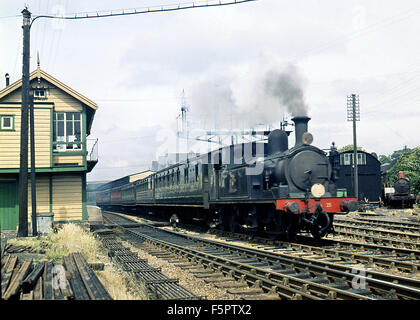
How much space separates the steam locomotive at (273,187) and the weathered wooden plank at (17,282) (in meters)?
6.86

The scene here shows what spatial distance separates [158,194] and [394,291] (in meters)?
20.5

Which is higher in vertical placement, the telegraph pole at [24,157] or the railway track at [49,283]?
the telegraph pole at [24,157]

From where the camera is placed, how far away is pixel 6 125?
1788 cm

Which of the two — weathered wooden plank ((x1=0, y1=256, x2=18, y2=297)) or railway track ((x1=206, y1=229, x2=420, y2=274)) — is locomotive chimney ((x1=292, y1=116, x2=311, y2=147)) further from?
weathered wooden plank ((x1=0, y1=256, x2=18, y2=297))

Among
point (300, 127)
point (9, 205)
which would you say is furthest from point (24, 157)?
point (300, 127)

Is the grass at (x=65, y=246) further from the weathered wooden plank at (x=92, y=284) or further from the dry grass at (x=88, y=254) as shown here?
the weathered wooden plank at (x=92, y=284)

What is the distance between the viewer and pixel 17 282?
21.4ft

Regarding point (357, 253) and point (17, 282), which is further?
point (357, 253)

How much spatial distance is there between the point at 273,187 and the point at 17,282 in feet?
26.5

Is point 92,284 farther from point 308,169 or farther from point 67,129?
point 67,129

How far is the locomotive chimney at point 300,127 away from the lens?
44.3 feet

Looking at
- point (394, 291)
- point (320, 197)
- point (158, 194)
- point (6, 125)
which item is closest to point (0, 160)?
point (6, 125)

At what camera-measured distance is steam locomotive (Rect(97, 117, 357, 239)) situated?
1273 centimetres

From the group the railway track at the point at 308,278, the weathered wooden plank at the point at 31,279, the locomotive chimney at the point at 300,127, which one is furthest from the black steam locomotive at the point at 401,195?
the weathered wooden plank at the point at 31,279
